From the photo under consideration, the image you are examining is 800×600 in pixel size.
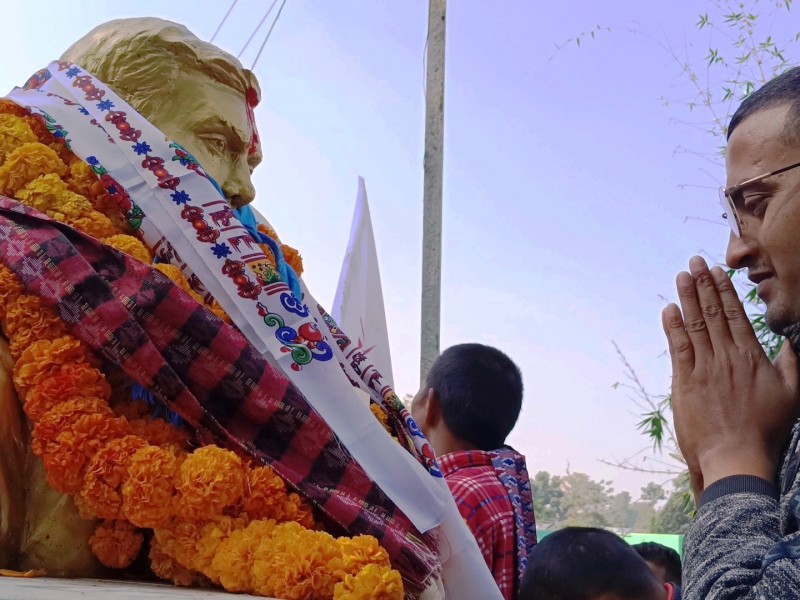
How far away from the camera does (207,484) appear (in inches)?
55.8

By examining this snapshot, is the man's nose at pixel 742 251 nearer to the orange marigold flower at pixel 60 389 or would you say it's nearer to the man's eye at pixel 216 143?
the orange marigold flower at pixel 60 389

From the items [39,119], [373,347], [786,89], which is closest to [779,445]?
[786,89]

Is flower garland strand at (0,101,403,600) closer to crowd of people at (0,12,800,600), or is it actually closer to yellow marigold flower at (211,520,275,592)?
yellow marigold flower at (211,520,275,592)

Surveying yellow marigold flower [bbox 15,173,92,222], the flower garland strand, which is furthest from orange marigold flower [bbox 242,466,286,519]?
yellow marigold flower [bbox 15,173,92,222]

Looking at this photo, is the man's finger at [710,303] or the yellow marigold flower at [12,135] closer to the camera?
the man's finger at [710,303]

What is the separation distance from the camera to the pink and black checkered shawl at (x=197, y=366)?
153cm

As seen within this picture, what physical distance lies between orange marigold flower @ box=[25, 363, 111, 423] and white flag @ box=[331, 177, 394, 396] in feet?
7.18

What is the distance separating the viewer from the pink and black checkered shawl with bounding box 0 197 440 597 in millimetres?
1527

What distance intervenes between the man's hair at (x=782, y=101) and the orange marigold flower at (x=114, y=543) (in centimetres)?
129

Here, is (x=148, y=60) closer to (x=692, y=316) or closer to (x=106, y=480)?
(x=106, y=480)

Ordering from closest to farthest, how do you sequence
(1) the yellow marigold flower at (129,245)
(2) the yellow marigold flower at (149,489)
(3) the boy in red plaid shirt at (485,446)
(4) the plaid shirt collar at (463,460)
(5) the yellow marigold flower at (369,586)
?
(5) the yellow marigold flower at (369,586) < (2) the yellow marigold flower at (149,489) < (1) the yellow marigold flower at (129,245) < (3) the boy in red plaid shirt at (485,446) < (4) the plaid shirt collar at (463,460)

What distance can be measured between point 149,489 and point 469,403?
1315 mm

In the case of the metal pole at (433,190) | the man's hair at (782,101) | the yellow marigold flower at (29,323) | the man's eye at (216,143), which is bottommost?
the yellow marigold flower at (29,323)

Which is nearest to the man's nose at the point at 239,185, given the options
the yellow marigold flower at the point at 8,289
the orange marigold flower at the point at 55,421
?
the yellow marigold flower at the point at 8,289
